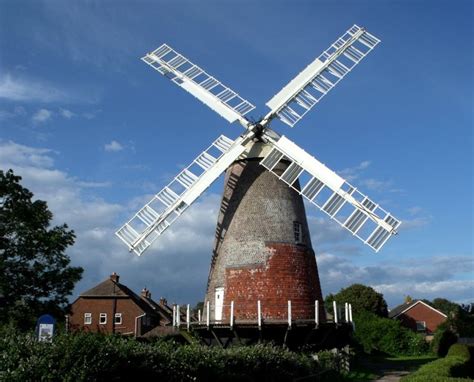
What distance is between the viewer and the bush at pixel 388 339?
46.8m

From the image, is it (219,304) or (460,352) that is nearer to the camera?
(219,304)

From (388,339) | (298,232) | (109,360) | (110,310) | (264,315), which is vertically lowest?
(109,360)

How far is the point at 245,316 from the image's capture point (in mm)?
18406

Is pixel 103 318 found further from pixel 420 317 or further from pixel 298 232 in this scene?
pixel 420 317

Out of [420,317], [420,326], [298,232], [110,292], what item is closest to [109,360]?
[298,232]

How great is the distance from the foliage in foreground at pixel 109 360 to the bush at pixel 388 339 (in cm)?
3648

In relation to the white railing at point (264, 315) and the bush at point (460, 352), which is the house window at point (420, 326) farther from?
the white railing at point (264, 315)

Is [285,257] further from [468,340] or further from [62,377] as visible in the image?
[468,340]

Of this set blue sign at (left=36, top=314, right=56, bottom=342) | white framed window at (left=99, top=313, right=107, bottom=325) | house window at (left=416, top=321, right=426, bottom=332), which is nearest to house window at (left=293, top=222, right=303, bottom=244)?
blue sign at (left=36, top=314, right=56, bottom=342)

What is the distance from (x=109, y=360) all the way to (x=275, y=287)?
10285 mm

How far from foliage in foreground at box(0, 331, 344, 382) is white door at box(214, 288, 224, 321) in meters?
5.83

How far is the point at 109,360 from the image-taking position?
8.90 m

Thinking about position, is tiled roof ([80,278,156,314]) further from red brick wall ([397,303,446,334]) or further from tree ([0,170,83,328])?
red brick wall ([397,303,446,334])

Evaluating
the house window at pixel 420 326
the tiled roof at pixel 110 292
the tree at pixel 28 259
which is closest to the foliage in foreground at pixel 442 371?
the tree at pixel 28 259
